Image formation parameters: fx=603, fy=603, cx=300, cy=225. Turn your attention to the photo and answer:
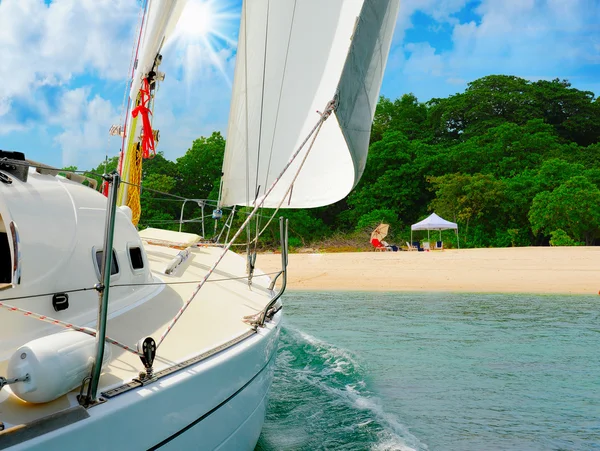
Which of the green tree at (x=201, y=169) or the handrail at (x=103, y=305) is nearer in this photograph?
the handrail at (x=103, y=305)

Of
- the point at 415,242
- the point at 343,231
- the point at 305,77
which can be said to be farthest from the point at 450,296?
the point at 343,231

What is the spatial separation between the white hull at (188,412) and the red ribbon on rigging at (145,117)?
3.47 meters

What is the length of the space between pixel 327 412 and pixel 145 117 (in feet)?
11.2

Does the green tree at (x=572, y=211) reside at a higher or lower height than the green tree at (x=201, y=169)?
lower

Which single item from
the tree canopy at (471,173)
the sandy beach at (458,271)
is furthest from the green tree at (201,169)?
the sandy beach at (458,271)

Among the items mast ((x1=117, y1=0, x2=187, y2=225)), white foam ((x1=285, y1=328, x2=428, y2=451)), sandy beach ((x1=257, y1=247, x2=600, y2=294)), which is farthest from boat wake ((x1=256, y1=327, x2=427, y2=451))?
sandy beach ((x1=257, y1=247, x2=600, y2=294))

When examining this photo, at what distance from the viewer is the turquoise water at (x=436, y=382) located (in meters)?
4.72

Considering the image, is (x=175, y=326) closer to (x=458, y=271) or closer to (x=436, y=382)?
(x=436, y=382)

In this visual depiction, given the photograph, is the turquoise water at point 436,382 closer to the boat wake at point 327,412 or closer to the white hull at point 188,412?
the boat wake at point 327,412

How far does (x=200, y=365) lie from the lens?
255 centimetres

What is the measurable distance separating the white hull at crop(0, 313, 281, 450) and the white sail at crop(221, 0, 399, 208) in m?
1.43

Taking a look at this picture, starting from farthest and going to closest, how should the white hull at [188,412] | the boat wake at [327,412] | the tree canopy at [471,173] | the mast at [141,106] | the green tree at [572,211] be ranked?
the tree canopy at [471,173]
the green tree at [572,211]
the mast at [141,106]
the boat wake at [327,412]
the white hull at [188,412]

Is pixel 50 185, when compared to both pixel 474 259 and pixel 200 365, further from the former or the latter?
pixel 474 259

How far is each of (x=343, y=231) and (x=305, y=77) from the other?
28975mm
